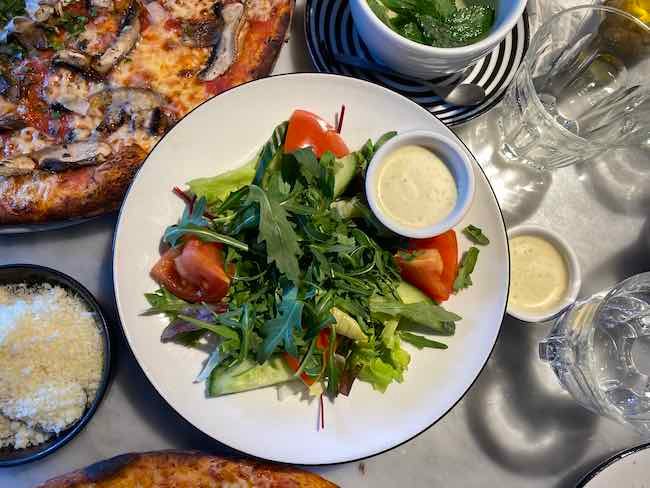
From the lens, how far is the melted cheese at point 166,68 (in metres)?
1.92

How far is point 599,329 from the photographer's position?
75.2 inches

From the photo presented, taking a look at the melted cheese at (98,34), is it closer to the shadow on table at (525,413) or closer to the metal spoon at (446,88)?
the metal spoon at (446,88)

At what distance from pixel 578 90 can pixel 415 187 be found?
0.83 m

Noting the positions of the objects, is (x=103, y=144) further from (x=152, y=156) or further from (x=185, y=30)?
(x=185, y=30)

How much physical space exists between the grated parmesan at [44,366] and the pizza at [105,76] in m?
0.29

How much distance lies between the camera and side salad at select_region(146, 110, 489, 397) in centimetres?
164

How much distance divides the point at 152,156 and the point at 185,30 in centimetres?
52

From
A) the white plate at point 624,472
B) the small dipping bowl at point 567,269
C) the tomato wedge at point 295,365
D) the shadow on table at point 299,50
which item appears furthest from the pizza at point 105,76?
the white plate at point 624,472

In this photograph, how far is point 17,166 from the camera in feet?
6.01

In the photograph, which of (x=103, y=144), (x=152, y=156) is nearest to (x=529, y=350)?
(x=152, y=156)

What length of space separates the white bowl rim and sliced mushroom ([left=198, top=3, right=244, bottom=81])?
0.44 m

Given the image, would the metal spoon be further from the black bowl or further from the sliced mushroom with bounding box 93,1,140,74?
the black bowl

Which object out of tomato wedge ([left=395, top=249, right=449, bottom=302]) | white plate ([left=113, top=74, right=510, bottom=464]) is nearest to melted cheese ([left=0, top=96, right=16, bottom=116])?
white plate ([left=113, top=74, right=510, bottom=464])

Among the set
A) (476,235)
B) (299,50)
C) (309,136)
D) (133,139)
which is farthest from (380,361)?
(299,50)
